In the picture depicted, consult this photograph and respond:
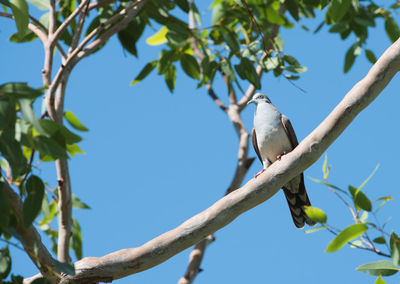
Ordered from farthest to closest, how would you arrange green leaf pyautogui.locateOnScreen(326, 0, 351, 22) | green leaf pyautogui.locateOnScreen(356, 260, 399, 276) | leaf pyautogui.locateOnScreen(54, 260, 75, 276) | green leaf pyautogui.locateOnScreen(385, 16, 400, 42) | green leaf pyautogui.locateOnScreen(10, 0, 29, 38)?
1. green leaf pyautogui.locateOnScreen(385, 16, 400, 42)
2. green leaf pyautogui.locateOnScreen(326, 0, 351, 22)
3. green leaf pyautogui.locateOnScreen(10, 0, 29, 38)
4. green leaf pyautogui.locateOnScreen(356, 260, 399, 276)
5. leaf pyautogui.locateOnScreen(54, 260, 75, 276)

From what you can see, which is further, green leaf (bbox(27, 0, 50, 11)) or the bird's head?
the bird's head

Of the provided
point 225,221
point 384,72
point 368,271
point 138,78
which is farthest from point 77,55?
point 368,271

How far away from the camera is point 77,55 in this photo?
13.0ft

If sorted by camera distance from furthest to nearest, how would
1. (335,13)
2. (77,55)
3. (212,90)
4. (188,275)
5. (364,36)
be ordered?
(212,90)
(364,36)
(188,275)
(77,55)
(335,13)

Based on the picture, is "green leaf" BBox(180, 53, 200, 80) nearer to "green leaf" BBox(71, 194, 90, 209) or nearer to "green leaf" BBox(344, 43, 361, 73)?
"green leaf" BBox(344, 43, 361, 73)

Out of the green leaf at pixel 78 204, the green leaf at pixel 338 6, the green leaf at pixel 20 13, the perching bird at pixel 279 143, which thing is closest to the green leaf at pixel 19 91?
the green leaf at pixel 20 13

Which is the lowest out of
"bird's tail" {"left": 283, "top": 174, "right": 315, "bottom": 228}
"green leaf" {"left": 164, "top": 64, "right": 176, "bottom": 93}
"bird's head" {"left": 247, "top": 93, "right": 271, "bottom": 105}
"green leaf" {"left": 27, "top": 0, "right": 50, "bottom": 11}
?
"bird's tail" {"left": 283, "top": 174, "right": 315, "bottom": 228}

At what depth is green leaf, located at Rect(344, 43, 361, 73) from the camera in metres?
5.29

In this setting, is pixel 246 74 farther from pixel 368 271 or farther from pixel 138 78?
pixel 368 271

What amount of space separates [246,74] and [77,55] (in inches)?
56.6

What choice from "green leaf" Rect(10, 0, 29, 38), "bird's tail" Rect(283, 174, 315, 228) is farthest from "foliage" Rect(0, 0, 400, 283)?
"bird's tail" Rect(283, 174, 315, 228)

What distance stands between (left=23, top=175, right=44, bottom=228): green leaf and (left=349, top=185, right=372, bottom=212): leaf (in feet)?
5.60

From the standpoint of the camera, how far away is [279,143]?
4758 mm

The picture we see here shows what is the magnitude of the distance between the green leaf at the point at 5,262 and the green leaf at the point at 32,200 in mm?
146
